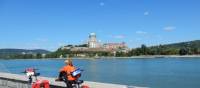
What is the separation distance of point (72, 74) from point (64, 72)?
13.1 inches

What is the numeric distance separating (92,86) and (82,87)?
3.35 feet

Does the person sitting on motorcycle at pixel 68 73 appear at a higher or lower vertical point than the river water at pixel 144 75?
higher

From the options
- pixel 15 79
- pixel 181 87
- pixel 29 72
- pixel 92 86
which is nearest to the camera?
pixel 92 86

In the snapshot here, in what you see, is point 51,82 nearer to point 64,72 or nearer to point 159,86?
point 64,72

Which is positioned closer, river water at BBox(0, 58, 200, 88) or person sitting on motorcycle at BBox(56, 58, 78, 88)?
person sitting on motorcycle at BBox(56, 58, 78, 88)

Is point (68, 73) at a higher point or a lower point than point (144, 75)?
higher

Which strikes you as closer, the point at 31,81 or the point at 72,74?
the point at 72,74

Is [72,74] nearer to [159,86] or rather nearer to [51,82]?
[51,82]

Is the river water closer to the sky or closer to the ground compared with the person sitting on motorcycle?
closer to the ground

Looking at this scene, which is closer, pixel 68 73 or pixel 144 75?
pixel 68 73

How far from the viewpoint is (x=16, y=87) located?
15.9 m

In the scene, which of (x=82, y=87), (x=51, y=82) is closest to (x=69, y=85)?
(x=82, y=87)

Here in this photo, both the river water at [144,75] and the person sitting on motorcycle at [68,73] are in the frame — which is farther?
the river water at [144,75]

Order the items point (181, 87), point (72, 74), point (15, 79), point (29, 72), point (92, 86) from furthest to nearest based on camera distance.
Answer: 1. point (181, 87)
2. point (15, 79)
3. point (29, 72)
4. point (92, 86)
5. point (72, 74)
